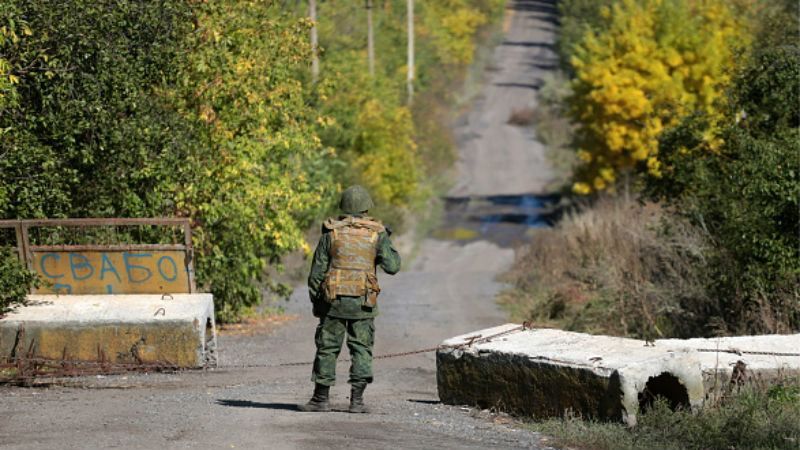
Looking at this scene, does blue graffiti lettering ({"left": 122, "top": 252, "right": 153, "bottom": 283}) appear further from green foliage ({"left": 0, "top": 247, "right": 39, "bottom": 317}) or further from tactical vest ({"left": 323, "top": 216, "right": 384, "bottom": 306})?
tactical vest ({"left": 323, "top": 216, "right": 384, "bottom": 306})

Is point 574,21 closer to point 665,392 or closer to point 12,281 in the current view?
Answer: point 12,281

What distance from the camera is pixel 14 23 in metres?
13.5

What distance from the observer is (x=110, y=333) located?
13.7m

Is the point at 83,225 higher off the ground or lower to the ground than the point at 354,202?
lower

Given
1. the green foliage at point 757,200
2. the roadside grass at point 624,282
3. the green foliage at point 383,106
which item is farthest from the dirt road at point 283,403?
the green foliage at point 757,200

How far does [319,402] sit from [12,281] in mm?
4519

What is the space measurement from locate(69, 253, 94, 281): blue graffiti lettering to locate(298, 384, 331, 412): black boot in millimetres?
4651

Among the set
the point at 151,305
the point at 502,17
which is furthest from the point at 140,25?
the point at 502,17

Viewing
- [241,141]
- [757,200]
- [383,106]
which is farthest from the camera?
[383,106]

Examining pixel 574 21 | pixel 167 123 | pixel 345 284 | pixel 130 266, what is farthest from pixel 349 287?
pixel 574 21

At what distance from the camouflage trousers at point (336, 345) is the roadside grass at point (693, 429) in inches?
57.9

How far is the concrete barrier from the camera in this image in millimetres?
10406

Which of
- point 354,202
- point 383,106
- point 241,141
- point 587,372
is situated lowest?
point 383,106

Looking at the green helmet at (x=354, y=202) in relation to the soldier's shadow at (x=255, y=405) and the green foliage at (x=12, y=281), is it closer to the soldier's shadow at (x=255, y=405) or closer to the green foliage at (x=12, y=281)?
the soldier's shadow at (x=255, y=405)
